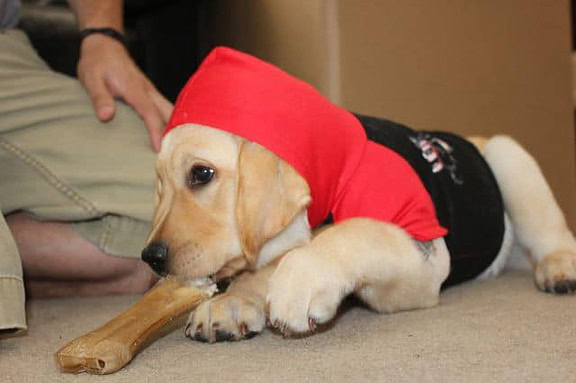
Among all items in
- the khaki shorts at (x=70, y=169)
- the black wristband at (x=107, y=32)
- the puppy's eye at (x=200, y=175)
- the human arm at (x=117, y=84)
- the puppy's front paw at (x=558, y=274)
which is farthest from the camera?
the black wristband at (x=107, y=32)

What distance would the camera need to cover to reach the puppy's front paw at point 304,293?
1065 mm

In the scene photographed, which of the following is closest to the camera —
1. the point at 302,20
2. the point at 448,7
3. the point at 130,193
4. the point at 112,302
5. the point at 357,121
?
the point at 357,121

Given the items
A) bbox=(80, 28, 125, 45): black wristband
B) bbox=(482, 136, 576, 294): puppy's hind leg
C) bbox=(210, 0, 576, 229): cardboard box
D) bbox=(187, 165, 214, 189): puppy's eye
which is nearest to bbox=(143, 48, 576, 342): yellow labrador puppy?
bbox=(187, 165, 214, 189): puppy's eye

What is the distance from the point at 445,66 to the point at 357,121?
4.42ft

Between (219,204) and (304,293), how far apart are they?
232mm

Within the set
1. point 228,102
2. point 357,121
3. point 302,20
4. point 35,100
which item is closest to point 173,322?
point 228,102

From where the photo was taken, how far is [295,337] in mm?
1194

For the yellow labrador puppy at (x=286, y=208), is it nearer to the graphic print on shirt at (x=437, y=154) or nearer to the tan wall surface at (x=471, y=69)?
the graphic print on shirt at (x=437, y=154)

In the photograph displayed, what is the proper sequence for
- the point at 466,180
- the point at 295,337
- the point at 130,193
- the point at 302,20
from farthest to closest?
the point at 302,20 < the point at 130,193 < the point at 466,180 < the point at 295,337

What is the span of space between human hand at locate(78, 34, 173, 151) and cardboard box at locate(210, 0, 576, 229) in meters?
0.66

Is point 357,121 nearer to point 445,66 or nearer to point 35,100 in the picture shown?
point 35,100

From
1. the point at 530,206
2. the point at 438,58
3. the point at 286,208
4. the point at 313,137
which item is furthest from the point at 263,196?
the point at 438,58

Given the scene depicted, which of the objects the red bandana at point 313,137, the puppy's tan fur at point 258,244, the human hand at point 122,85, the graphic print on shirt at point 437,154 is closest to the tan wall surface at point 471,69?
the human hand at point 122,85

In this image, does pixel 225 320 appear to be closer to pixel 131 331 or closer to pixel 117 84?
pixel 131 331
